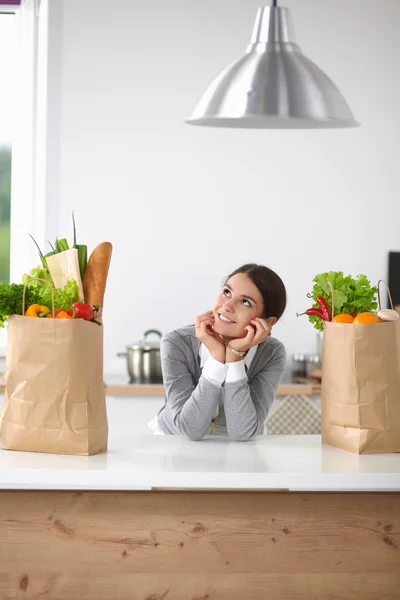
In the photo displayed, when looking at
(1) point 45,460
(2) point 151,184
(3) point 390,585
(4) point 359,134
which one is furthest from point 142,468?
(4) point 359,134

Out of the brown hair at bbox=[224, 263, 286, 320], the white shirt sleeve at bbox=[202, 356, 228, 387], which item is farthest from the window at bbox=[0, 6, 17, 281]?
the white shirt sleeve at bbox=[202, 356, 228, 387]

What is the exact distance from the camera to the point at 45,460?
1708 millimetres

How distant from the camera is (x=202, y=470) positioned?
5.38 feet

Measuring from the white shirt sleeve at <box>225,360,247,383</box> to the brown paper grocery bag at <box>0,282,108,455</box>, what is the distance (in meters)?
0.42

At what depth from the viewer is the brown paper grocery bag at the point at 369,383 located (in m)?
1.82

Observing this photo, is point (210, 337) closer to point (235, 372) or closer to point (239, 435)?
point (235, 372)

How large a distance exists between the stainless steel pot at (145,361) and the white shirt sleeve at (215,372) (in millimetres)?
1867

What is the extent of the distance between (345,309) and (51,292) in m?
0.65

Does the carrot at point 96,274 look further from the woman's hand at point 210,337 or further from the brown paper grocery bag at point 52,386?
the woman's hand at point 210,337

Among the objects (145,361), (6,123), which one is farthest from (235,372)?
(6,123)

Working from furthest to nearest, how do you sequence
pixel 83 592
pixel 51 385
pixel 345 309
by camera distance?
pixel 345 309
pixel 51 385
pixel 83 592

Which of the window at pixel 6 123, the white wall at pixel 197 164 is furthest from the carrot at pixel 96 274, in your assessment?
the window at pixel 6 123

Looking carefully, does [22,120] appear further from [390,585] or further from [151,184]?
[390,585]

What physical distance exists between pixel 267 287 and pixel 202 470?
76 cm
